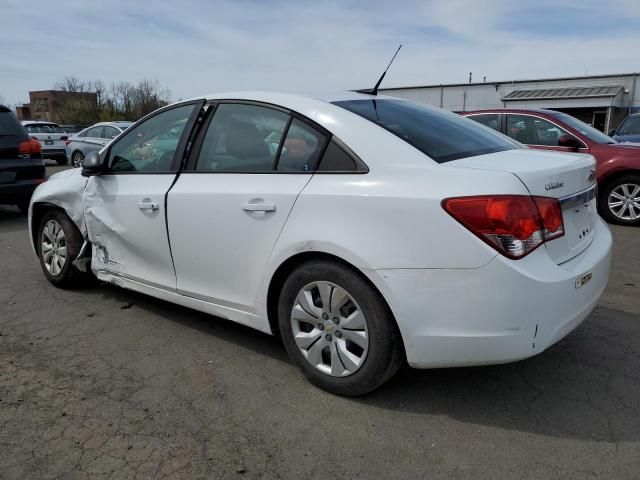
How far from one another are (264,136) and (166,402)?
1.55 m

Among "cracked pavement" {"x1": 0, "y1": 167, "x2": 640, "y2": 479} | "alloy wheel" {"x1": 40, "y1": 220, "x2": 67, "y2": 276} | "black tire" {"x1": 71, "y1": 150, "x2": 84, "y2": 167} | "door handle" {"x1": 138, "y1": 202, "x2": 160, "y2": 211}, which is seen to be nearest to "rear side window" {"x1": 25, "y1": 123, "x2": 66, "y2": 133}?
"black tire" {"x1": 71, "y1": 150, "x2": 84, "y2": 167}

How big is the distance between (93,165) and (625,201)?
6857 millimetres

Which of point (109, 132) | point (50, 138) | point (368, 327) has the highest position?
point (109, 132)

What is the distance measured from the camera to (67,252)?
4492 mm

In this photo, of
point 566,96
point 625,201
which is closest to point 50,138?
point 625,201

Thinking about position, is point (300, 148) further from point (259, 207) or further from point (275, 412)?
point (275, 412)

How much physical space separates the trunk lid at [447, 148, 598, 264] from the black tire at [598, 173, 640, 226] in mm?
5208

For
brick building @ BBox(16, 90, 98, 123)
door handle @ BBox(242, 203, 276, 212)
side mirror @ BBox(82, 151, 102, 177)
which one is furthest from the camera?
brick building @ BBox(16, 90, 98, 123)

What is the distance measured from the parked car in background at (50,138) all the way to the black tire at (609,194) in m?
18.3

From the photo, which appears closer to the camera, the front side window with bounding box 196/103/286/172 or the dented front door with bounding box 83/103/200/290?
the front side window with bounding box 196/103/286/172

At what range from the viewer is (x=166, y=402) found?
287 cm

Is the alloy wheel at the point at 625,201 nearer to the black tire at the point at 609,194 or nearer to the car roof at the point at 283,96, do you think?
the black tire at the point at 609,194

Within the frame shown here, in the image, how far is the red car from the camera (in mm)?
7488

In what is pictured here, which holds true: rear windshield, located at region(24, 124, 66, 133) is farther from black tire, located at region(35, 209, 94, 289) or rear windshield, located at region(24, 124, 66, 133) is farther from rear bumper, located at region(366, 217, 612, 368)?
rear bumper, located at region(366, 217, 612, 368)
